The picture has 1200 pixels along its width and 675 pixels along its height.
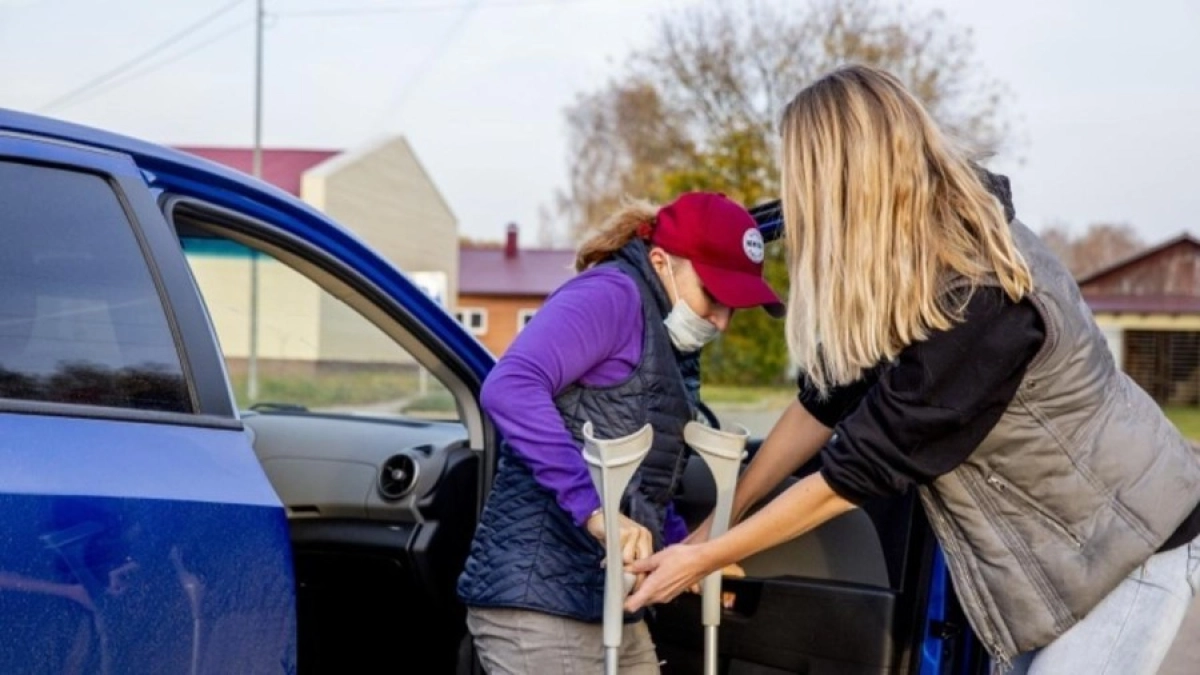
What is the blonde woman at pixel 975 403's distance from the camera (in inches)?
95.8

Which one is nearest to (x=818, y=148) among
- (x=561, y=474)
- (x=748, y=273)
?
(x=748, y=273)

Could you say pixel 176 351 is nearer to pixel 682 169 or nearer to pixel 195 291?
pixel 195 291

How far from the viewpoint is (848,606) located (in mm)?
3055

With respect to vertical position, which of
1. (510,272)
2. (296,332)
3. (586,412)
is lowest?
(586,412)

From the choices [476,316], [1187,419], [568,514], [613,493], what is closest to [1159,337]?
[1187,419]

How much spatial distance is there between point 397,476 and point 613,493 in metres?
1.21

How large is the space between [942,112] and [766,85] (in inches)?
160

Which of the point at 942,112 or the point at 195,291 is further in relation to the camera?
the point at 942,112

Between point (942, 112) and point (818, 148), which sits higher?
point (942, 112)

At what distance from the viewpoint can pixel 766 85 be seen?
Answer: 1289 inches

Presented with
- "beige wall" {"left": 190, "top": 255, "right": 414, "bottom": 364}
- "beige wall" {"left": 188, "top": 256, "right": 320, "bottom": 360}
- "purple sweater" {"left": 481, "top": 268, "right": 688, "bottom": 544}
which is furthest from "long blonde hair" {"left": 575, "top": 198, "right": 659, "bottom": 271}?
"beige wall" {"left": 190, "top": 255, "right": 414, "bottom": 364}

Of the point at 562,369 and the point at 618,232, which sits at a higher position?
the point at 618,232

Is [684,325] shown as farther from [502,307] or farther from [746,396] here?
[502,307]

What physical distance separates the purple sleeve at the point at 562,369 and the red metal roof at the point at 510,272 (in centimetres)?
4614
